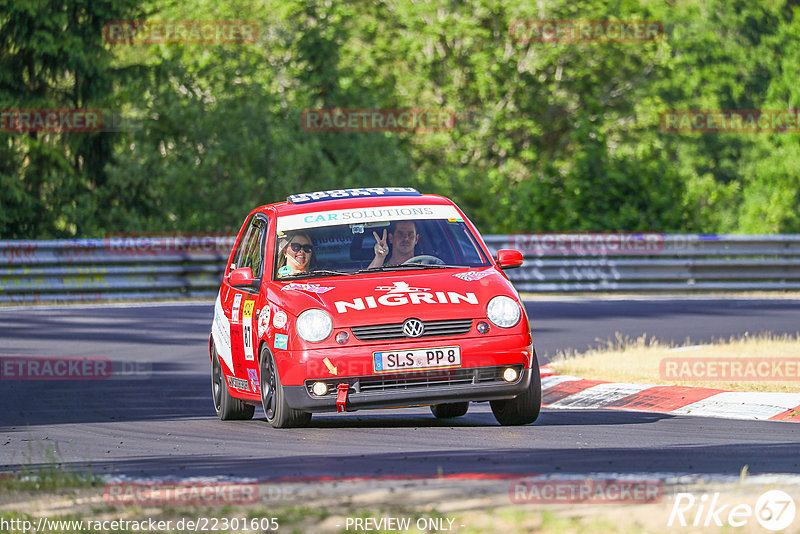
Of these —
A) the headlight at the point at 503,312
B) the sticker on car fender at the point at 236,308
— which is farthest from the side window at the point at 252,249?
the headlight at the point at 503,312

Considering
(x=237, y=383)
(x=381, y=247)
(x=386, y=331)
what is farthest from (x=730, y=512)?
(x=237, y=383)

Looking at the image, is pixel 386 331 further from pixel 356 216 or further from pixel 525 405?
pixel 356 216

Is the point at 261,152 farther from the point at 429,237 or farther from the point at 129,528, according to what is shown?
the point at 129,528

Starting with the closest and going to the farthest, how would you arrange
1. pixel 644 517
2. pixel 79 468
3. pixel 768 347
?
pixel 644 517 → pixel 79 468 → pixel 768 347

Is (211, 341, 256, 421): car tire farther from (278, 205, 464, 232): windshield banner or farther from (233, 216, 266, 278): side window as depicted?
(278, 205, 464, 232): windshield banner

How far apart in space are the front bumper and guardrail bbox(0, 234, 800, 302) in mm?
15097

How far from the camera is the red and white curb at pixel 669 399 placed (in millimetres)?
10859

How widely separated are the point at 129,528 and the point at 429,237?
→ 17.3 feet

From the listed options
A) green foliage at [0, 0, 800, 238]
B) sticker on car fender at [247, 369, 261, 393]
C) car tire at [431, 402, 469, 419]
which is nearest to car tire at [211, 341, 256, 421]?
sticker on car fender at [247, 369, 261, 393]

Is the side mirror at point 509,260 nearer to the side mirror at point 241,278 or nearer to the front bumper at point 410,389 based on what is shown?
the front bumper at point 410,389

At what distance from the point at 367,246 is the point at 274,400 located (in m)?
1.38

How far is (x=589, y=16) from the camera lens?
144ft

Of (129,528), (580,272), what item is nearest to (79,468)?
(129,528)

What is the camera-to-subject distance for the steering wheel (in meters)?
10.7
